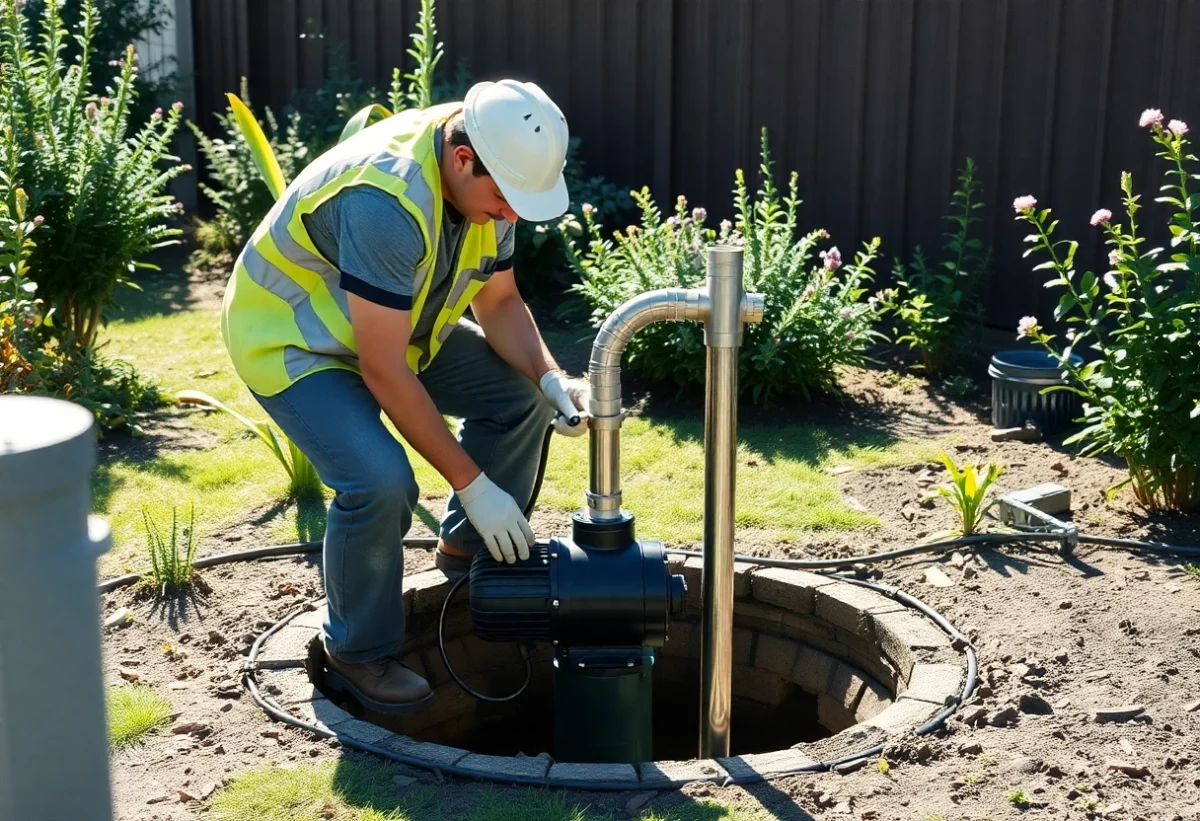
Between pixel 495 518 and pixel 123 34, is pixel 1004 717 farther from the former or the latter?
pixel 123 34

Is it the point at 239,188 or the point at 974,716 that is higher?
the point at 239,188

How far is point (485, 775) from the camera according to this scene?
3.05 m

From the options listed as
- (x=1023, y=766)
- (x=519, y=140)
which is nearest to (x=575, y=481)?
(x=519, y=140)

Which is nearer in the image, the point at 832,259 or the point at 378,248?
the point at 378,248

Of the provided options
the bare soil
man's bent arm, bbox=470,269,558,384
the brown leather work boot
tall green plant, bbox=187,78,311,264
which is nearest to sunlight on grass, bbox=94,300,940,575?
the bare soil

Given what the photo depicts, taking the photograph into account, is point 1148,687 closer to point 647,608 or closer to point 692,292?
point 647,608

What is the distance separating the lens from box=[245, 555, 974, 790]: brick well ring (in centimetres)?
311

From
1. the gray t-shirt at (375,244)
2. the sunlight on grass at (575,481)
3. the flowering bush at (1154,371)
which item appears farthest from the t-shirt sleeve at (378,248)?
the flowering bush at (1154,371)

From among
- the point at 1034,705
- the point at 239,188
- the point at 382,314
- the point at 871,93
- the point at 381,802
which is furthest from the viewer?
the point at 239,188

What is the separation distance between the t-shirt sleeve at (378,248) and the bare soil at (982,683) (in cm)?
103

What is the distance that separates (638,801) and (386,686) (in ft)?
2.77

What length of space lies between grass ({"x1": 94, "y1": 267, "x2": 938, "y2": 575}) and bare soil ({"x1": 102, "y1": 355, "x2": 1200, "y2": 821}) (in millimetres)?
177

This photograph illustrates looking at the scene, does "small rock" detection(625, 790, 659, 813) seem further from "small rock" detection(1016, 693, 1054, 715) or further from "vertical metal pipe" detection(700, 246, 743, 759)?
"small rock" detection(1016, 693, 1054, 715)

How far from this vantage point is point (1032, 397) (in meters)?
5.47
